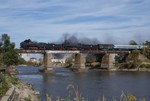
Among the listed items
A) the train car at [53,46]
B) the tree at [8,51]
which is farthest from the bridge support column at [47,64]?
the tree at [8,51]

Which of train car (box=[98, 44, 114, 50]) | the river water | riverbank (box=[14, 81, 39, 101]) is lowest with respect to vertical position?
the river water

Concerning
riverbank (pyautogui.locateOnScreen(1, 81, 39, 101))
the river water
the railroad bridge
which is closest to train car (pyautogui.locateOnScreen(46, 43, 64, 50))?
the railroad bridge

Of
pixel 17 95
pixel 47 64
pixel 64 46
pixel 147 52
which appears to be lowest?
pixel 47 64

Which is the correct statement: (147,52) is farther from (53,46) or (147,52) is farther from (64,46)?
(53,46)

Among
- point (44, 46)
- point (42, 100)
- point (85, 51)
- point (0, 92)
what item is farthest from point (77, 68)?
point (0, 92)

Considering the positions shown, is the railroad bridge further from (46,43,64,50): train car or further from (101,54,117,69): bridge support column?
(46,43,64,50): train car

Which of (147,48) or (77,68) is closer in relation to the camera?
(77,68)

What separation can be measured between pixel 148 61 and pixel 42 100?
118m

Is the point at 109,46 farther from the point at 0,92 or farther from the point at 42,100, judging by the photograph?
the point at 0,92

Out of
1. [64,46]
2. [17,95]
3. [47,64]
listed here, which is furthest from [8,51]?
[17,95]

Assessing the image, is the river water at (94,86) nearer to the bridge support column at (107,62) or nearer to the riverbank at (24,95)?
the riverbank at (24,95)

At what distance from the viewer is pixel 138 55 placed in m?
150

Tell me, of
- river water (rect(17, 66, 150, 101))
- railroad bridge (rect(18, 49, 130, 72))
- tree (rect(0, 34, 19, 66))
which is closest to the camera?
river water (rect(17, 66, 150, 101))

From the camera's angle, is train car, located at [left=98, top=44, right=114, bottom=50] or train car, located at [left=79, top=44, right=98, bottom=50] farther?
train car, located at [left=98, top=44, right=114, bottom=50]
